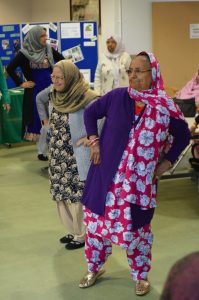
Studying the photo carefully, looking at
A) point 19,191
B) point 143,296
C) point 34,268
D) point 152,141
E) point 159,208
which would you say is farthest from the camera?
point 19,191

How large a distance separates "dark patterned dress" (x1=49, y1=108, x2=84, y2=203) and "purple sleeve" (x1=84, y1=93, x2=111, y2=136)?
1.50ft

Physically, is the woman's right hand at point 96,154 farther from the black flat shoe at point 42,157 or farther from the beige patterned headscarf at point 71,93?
the black flat shoe at point 42,157

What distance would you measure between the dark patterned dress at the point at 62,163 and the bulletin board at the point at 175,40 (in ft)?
15.5

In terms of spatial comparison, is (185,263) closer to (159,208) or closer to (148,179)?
(148,179)

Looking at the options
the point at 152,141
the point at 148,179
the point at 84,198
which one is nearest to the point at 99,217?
the point at 84,198

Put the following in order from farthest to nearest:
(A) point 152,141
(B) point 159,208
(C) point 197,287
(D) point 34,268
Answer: (B) point 159,208, (D) point 34,268, (A) point 152,141, (C) point 197,287

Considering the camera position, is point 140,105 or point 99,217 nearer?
point 140,105

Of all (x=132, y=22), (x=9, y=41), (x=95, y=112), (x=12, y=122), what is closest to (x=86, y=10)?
(x=132, y=22)

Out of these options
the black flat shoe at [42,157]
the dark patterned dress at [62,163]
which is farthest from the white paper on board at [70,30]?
the dark patterned dress at [62,163]

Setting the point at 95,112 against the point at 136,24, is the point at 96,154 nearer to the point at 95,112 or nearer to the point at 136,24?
the point at 95,112

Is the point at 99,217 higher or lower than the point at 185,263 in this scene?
lower

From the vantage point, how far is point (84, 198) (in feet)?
8.71

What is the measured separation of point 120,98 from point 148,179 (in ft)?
1.38

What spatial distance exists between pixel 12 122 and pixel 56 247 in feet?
12.1
